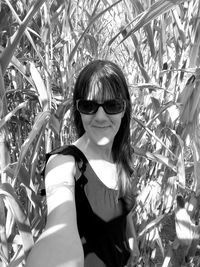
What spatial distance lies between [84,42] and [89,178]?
1.82 ft

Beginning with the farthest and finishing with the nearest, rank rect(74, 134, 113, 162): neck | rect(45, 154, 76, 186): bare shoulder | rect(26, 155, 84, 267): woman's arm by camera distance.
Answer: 1. rect(74, 134, 113, 162): neck
2. rect(45, 154, 76, 186): bare shoulder
3. rect(26, 155, 84, 267): woman's arm

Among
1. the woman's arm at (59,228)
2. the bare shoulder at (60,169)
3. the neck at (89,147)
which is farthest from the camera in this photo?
the neck at (89,147)

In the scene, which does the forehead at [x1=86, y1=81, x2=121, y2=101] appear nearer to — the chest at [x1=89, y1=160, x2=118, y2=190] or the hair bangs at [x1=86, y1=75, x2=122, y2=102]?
the hair bangs at [x1=86, y1=75, x2=122, y2=102]

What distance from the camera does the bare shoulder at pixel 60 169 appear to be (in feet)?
1.73

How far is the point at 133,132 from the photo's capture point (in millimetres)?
996

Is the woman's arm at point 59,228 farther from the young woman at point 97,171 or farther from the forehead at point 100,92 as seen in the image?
the forehead at point 100,92

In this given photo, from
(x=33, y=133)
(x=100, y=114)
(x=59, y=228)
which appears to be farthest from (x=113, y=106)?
(x=59, y=228)

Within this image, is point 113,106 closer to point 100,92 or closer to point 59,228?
point 100,92

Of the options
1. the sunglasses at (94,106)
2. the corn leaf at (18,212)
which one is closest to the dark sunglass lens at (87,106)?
the sunglasses at (94,106)

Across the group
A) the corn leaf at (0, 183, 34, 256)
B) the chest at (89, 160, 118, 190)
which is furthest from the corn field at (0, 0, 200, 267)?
the chest at (89, 160, 118, 190)

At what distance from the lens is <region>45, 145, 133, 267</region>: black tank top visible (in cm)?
62

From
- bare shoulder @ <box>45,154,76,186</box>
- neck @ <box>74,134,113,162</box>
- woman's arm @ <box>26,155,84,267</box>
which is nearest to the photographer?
woman's arm @ <box>26,155,84,267</box>

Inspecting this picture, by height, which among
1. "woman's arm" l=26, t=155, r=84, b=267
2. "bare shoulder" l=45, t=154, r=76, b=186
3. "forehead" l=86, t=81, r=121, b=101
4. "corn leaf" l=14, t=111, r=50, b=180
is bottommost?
"woman's arm" l=26, t=155, r=84, b=267

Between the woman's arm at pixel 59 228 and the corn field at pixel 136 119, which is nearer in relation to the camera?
the woman's arm at pixel 59 228
